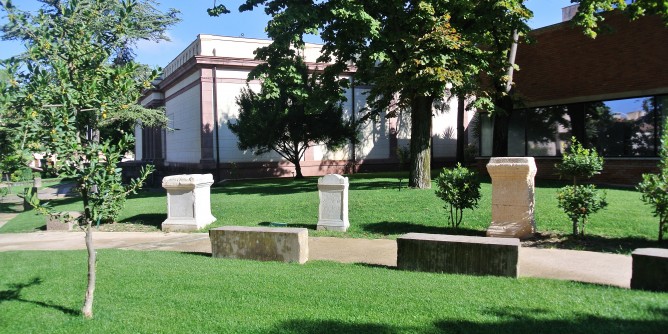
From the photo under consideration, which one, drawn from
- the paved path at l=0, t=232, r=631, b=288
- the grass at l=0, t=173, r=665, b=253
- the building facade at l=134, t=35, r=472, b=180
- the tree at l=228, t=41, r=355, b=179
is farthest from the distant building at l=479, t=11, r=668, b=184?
the paved path at l=0, t=232, r=631, b=288

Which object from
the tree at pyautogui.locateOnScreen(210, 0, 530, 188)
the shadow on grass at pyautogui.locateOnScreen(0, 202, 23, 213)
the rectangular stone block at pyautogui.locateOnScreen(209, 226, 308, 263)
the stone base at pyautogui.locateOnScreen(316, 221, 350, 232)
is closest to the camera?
the rectangular stone block at pyautogui.locateOnScreen(209, 226, 308, 263)

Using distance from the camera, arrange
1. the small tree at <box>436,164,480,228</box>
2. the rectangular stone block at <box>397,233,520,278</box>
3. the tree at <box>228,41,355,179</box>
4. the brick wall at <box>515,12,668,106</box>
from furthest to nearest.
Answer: the tree at <box>228,41,355,179</box> < the brick wall at <box>515,12,668,106</box> < the small tree at <box>436,164,480,228</box> < the rectangular stone block at <box>397,233,520,278</box>

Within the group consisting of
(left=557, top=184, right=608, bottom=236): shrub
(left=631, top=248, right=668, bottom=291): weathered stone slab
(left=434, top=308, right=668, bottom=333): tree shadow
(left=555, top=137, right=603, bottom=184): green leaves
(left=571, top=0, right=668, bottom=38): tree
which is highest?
(left=571, top=0, right=668, bottom=38): tree

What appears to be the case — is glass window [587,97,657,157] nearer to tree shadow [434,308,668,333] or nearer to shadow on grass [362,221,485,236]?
shadow on grass [362,221,485,236]

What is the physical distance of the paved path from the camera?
6.79 metres

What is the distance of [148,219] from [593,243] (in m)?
11.5

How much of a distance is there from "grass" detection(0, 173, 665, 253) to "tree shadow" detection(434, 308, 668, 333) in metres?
4.27

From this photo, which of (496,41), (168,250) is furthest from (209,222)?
(496,41)

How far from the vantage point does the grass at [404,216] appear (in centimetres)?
916

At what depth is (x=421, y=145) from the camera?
619 inches

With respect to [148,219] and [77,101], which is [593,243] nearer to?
[77,101]

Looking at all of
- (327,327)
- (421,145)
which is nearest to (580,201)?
(327,327)

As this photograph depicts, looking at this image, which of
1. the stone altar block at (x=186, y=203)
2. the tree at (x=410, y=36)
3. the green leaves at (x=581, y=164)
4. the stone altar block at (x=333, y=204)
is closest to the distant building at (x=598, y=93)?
the tree at (x=410, y=36)

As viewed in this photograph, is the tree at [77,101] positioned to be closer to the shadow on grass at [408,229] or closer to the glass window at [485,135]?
the shadow on grass at [408,229]
